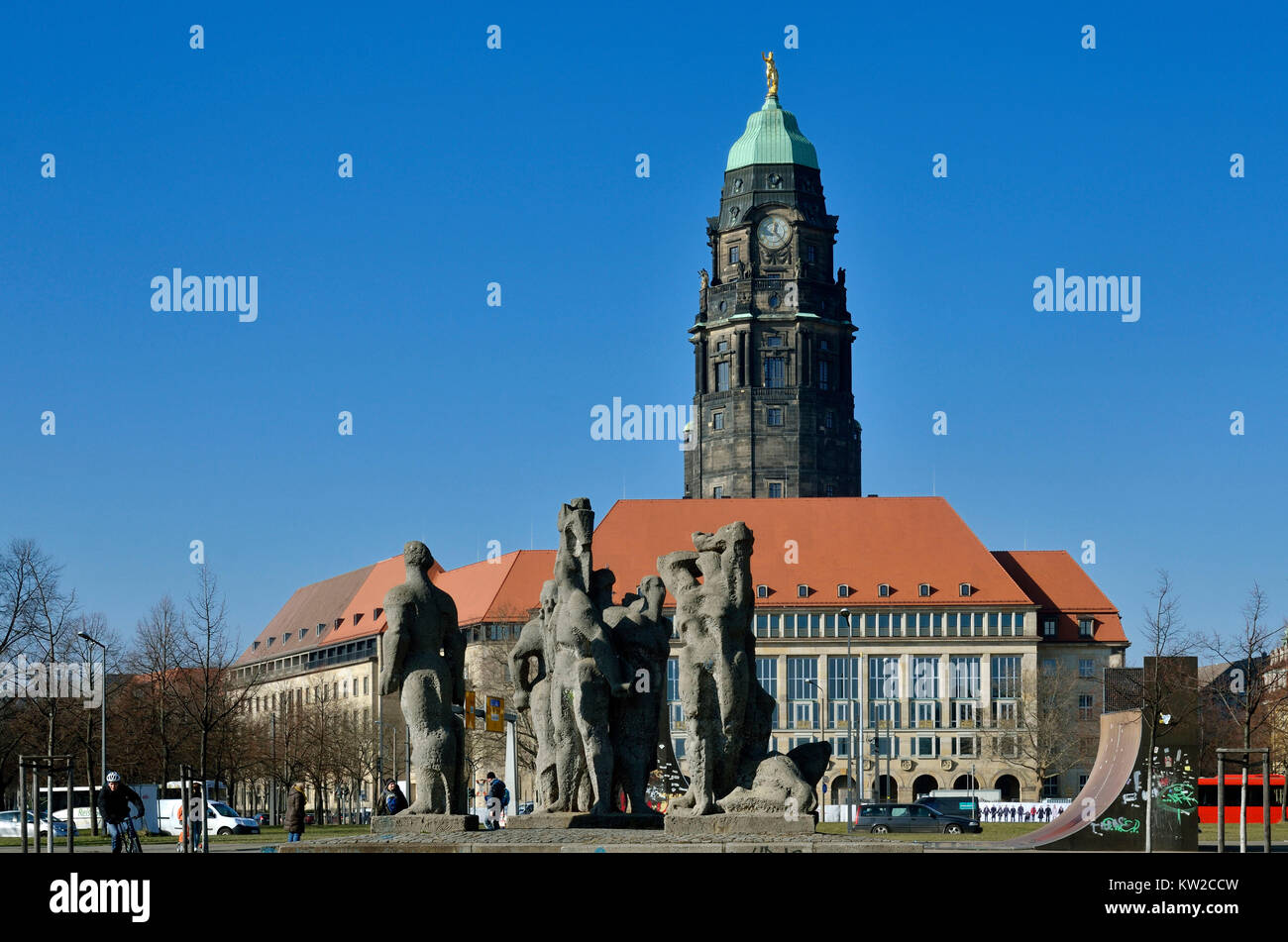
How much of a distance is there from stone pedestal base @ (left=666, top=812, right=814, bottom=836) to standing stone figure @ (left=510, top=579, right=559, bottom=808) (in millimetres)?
2345

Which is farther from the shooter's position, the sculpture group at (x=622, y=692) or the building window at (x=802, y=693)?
the building window at (x=802, y=693)

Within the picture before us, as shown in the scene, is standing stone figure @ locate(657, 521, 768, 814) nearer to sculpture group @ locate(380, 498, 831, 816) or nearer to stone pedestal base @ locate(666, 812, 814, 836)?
sculpture group @ locate(380, 498, 831, 816)

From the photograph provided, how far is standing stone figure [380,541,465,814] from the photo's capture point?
21.9m

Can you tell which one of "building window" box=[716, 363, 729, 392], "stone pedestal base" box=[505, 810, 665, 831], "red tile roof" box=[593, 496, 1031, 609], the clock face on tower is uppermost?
the clock face on tower

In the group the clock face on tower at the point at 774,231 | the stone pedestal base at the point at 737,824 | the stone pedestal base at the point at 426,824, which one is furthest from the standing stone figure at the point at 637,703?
the clock face on tower at the point at 774,231

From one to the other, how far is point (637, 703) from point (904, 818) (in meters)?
39.3

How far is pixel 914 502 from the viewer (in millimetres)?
121625

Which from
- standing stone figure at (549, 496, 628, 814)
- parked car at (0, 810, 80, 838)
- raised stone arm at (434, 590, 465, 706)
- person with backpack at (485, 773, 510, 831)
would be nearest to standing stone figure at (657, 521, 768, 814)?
standing stone figure at (549, 496, 628, 814)

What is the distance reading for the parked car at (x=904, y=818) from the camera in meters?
59.8

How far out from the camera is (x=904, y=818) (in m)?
60.4

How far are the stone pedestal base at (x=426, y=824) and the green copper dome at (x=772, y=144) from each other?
116867mm

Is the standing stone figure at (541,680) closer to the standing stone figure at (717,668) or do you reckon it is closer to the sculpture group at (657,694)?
the sculpture group at (657,694)
